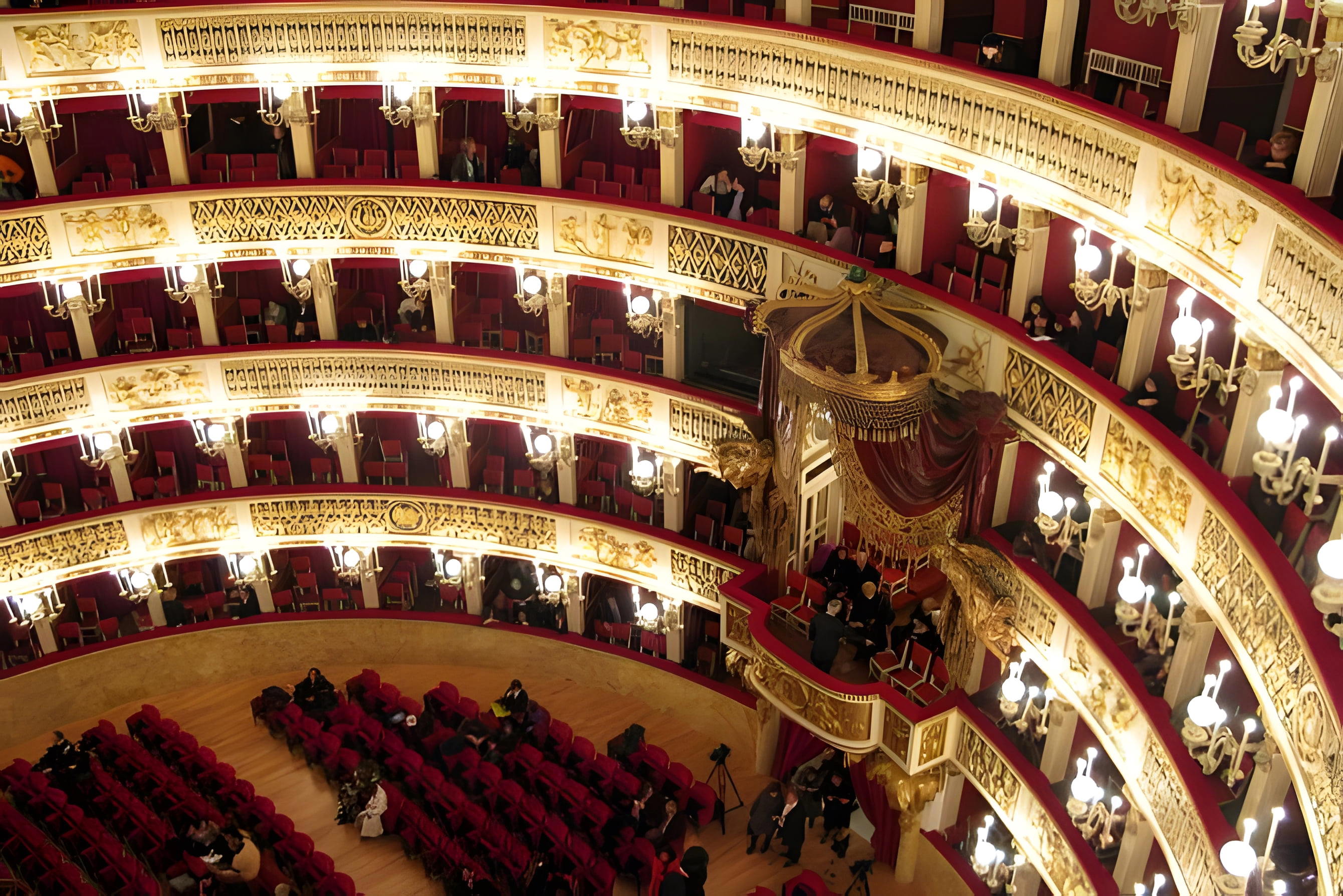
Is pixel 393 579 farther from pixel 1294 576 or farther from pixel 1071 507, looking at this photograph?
pixel 1294 576

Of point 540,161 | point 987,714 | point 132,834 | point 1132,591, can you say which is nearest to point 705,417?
point 540,161

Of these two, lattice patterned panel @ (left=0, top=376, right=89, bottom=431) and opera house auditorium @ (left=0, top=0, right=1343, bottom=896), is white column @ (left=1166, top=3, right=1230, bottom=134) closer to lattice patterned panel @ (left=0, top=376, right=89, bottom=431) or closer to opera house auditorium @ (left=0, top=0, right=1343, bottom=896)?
opera house auditorium @ (left=0, top=0, right=1343, bottom=896)

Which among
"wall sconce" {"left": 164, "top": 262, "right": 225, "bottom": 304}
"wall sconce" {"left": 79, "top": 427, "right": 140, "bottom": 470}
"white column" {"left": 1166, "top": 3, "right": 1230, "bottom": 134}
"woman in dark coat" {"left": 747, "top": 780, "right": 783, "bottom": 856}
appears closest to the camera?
"white column" {"left": 1166, "top": 3, "right": 1230, "bottom": 134}

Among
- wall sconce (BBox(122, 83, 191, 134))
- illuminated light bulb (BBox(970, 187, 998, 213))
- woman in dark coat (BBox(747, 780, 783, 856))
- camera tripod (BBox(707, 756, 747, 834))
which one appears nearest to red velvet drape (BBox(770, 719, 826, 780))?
camera tripod (BBox(707, 756, 747, 834))

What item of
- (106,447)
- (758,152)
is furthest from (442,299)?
(758,152)

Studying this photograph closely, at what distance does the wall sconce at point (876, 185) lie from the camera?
1911 cm

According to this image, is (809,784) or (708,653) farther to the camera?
(708,653)

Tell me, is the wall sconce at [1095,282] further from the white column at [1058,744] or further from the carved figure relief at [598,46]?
the carved figure relief at [598,46]

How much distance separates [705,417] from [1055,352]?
731 centimetres

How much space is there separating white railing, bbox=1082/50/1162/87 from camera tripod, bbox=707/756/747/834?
13024mm

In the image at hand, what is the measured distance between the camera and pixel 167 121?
2244 centimetres

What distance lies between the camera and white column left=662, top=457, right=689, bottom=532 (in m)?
24.5

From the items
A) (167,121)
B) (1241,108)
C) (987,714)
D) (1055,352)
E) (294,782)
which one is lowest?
(294,782)

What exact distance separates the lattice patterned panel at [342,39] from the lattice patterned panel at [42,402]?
588 cm
